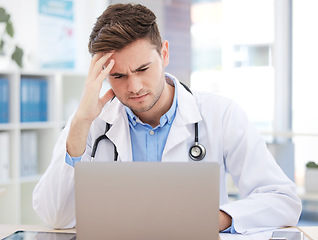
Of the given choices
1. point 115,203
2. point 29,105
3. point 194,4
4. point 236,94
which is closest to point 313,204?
point 236,94

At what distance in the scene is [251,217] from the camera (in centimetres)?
137

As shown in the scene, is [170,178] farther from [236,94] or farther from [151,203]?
[236,94]

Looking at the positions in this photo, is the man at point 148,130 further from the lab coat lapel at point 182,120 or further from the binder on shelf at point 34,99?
the binder on shelf at point 34,99

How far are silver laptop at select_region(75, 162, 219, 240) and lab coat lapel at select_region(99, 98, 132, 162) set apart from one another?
55cm

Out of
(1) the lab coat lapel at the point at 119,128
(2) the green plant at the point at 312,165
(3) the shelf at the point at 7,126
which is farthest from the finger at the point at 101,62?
(2) the green plant at the point at 312,165

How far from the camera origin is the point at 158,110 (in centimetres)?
172

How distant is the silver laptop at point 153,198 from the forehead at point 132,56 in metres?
0.52

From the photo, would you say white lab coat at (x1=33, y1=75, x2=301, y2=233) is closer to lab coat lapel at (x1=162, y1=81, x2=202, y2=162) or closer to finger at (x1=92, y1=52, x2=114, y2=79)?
lab coat lapel at (x1=162, y1=81, x2=202, y2=162)

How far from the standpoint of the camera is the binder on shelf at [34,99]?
10.7 feet

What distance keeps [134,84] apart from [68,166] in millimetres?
352

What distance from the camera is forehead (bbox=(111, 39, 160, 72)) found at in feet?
4.98

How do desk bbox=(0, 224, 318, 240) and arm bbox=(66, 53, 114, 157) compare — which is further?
arm bbox=(66, 53, 114, 157)

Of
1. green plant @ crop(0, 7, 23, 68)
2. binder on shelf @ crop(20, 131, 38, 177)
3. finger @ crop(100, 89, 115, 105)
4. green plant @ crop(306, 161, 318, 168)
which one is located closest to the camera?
finger @ crop(100, 89, 115, 105)

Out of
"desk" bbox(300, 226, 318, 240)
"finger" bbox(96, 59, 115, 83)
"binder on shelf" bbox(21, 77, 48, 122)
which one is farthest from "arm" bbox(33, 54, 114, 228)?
"binder on shelf" bbox(21, 77, 48, 122)
